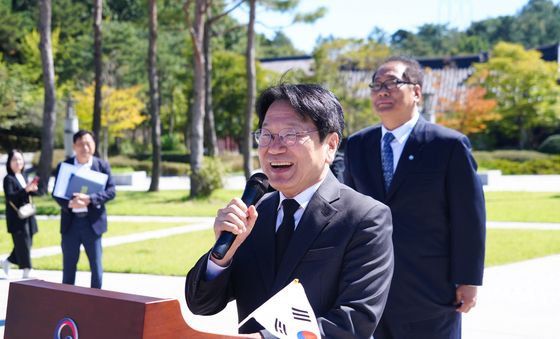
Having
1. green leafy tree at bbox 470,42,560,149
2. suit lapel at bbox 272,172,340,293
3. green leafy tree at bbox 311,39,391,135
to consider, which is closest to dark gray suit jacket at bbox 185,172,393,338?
suit lapel at bbox 272,172,340,293

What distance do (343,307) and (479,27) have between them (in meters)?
109

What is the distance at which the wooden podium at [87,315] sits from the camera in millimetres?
1883

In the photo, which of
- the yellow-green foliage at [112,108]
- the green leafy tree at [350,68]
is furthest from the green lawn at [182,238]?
the yellow-green foliage at [112,108]

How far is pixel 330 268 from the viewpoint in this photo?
91.3 inches

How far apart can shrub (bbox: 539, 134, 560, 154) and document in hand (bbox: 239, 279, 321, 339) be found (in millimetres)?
41793

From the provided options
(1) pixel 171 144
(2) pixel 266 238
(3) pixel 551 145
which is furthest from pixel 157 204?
(3) pixel 551 145

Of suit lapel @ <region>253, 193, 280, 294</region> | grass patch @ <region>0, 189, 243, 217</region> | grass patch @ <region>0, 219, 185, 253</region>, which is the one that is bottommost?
grass patch @ <region>0, 189, 243, 217</region>

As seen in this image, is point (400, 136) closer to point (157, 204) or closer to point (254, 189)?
point (254, 189)

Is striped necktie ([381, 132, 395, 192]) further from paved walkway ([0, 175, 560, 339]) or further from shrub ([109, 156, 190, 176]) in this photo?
shrub ([109, 156, 190, 176])

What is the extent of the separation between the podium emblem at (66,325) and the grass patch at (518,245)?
9.07 metres

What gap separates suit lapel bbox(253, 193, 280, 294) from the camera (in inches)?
96.7

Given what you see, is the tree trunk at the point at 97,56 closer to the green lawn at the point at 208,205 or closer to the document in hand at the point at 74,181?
the green lawn at the point at 208,205

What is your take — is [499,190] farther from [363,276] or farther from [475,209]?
[363,276]

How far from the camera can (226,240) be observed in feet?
7.32
